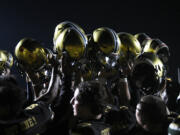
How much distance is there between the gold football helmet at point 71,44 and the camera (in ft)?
7.74

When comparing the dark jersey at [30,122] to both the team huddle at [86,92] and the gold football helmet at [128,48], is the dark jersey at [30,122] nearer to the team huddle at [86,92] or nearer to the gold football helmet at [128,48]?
the team huddle at [86,92]

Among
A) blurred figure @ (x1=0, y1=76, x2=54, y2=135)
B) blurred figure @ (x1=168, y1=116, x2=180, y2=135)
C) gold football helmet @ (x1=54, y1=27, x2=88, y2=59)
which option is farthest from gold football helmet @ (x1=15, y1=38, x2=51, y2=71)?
blurred figure @ (x1=168, y1=116, x2=180, y2=135)

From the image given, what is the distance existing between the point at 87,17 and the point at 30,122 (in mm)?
6328

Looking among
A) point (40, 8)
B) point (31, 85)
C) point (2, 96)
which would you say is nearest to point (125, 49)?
point (31, 85)

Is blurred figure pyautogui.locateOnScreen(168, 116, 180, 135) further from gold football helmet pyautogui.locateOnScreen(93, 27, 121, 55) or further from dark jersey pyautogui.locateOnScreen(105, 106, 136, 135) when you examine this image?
gold football helmet pyautogui.locateOnScreen(93, 27, 121, 55)

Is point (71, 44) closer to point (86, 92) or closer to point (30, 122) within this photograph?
point (86, 92)

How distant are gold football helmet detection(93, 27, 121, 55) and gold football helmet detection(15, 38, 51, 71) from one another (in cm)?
47

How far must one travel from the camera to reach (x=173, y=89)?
12.4ft

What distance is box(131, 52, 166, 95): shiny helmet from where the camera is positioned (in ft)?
8.21

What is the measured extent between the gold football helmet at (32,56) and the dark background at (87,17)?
172 inches

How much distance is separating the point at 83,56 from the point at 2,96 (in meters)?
0.98

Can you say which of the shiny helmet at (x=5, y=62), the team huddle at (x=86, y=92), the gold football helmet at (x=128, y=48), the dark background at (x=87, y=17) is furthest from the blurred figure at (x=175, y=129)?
the dark background at (x=87, y=17)

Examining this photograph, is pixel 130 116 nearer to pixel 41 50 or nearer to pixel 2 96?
pixel 2 96

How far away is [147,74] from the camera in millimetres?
2566
